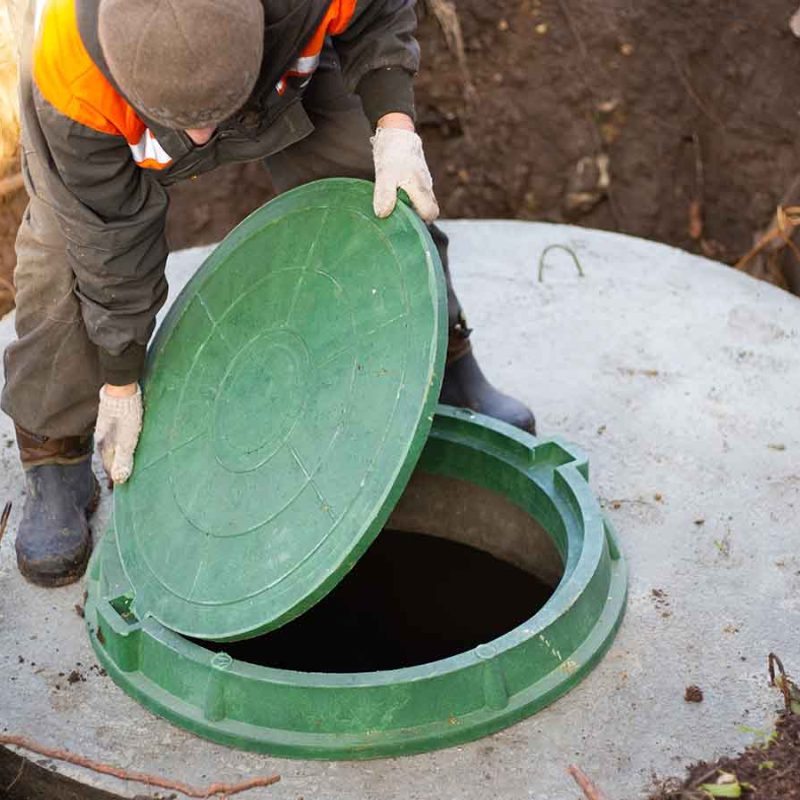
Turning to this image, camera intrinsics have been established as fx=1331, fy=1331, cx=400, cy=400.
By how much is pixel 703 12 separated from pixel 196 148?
2939 mm

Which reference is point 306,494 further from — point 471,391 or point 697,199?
point 697,199

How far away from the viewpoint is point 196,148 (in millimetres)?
2412

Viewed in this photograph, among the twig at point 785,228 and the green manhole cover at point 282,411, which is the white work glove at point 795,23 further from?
the green manhole cover at point 282,411

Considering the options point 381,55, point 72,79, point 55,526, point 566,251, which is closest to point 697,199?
point 566,251

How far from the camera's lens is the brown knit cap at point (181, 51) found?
195 centimetres

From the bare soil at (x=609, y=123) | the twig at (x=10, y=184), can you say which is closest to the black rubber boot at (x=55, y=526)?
the twig at (x=10, y=184)

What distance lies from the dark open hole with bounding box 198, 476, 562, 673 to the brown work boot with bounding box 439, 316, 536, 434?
202 mm

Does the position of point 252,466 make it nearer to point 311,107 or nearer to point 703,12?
point 311,107

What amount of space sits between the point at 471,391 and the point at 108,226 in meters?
1.07

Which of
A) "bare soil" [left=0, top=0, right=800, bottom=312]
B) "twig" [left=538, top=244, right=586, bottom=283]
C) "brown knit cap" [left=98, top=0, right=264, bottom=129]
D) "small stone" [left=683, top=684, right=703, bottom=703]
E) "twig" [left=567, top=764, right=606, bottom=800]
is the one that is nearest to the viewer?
"brown knit cap" [left=98, top=0, right=264, bottom=129]

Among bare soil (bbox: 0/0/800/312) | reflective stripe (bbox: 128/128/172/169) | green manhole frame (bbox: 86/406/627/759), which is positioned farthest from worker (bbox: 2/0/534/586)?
bare soil (bbox: 0/0/800/312)

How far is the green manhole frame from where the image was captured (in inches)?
89.2

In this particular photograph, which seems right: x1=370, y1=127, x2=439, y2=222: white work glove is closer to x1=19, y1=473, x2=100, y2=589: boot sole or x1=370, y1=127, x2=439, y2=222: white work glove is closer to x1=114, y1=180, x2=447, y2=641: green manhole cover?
x1=114, y1=180, x2=447, y2=641: green manhole cover

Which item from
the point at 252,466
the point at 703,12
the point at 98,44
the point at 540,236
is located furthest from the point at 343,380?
the point at 703,12
